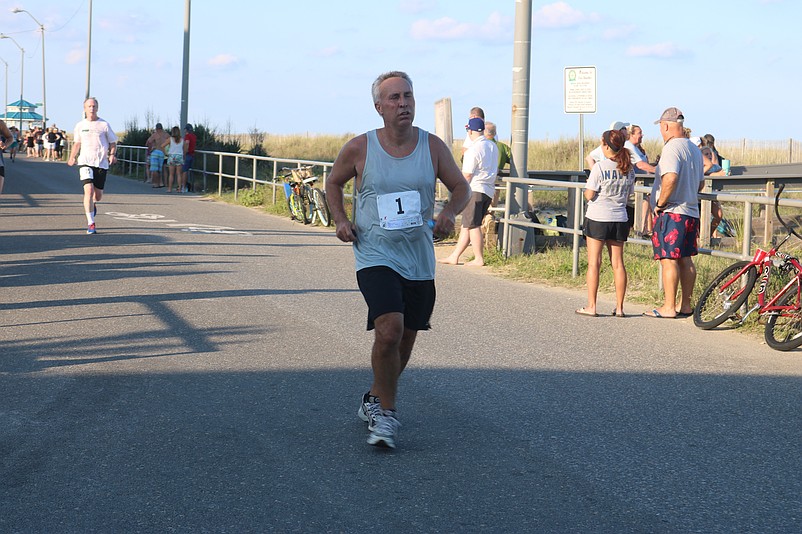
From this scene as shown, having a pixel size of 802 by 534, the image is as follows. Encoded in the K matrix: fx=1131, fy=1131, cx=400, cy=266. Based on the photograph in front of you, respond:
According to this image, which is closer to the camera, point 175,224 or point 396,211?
point 396,211

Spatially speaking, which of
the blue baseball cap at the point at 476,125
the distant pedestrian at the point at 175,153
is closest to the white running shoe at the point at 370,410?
the blue baseball cap at the point at 476,125

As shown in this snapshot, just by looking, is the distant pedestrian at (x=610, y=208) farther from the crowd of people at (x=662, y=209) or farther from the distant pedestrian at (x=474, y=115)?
the distant pedestrian at (x=474, y=115)

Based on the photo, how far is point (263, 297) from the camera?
10.8 meters

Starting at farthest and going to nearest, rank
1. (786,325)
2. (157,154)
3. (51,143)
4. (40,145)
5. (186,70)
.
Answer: (40,145) < (51,143) < (157,154) < (186,70) < (786,325)

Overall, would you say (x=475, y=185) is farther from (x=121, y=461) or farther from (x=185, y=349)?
(x=121, y=461)

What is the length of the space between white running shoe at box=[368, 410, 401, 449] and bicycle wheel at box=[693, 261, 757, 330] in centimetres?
473

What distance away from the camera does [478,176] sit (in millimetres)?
14195

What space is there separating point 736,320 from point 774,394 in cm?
271

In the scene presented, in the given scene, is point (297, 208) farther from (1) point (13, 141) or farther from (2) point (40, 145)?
(2) point (40, 145)

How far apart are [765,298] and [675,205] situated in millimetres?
1263

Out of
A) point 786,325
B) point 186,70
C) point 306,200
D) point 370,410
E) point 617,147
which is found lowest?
point 370,410

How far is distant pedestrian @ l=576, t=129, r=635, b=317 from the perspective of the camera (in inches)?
403

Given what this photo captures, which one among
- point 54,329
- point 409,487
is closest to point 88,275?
point 54,329

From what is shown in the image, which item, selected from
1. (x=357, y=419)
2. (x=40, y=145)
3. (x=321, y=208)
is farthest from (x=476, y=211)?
(x=40, y=145)
